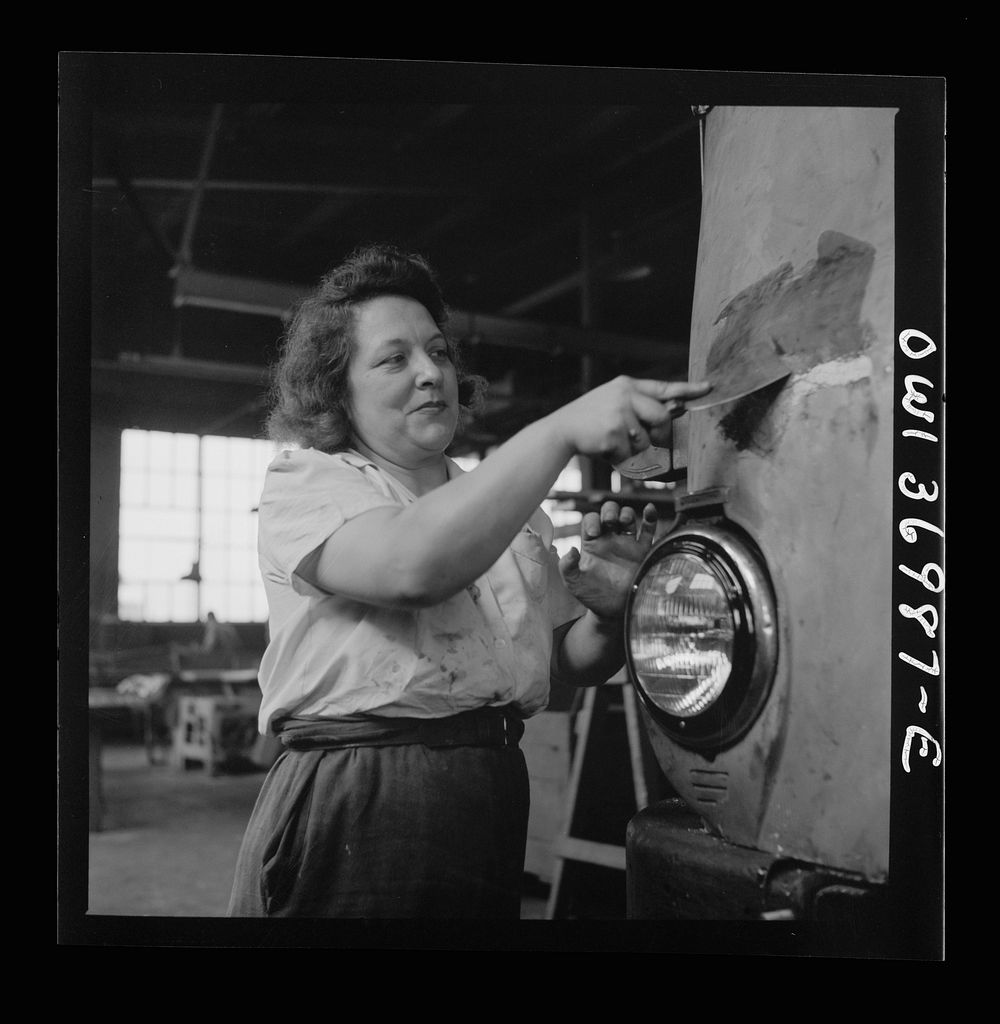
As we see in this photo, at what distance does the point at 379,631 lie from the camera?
1.54 meters

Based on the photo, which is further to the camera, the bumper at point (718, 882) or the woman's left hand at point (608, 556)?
the woman's left hand at point (608, 556)

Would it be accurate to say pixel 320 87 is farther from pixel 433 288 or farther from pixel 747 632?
pixel 747 632

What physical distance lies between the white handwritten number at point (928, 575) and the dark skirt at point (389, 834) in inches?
27.5

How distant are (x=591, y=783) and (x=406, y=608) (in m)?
0.62

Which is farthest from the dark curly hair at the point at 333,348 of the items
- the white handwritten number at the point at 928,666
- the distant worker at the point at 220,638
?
the white handwritten number at the point at 928,666

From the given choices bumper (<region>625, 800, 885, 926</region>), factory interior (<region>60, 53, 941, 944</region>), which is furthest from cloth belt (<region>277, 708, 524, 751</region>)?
bumper (<region>625, 800, 885, 926</region>)

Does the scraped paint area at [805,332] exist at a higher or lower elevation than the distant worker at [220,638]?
higher

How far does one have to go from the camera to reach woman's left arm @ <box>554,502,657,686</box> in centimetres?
158

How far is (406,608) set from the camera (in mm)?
1510

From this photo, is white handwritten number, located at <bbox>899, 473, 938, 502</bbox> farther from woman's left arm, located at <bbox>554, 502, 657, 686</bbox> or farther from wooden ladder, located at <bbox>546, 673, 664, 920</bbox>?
wooden ladder, located at <bbox>546, 673, 664, 920</bbox>

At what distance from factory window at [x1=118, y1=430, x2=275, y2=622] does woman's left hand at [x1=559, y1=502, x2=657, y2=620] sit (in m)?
0.55

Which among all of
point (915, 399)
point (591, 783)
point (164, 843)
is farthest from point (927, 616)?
point (164, 843)

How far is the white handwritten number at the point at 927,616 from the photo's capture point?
1604 millimetres

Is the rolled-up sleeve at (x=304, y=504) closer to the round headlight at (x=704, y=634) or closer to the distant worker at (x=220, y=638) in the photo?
the distant worker at (x=220, y=638)
